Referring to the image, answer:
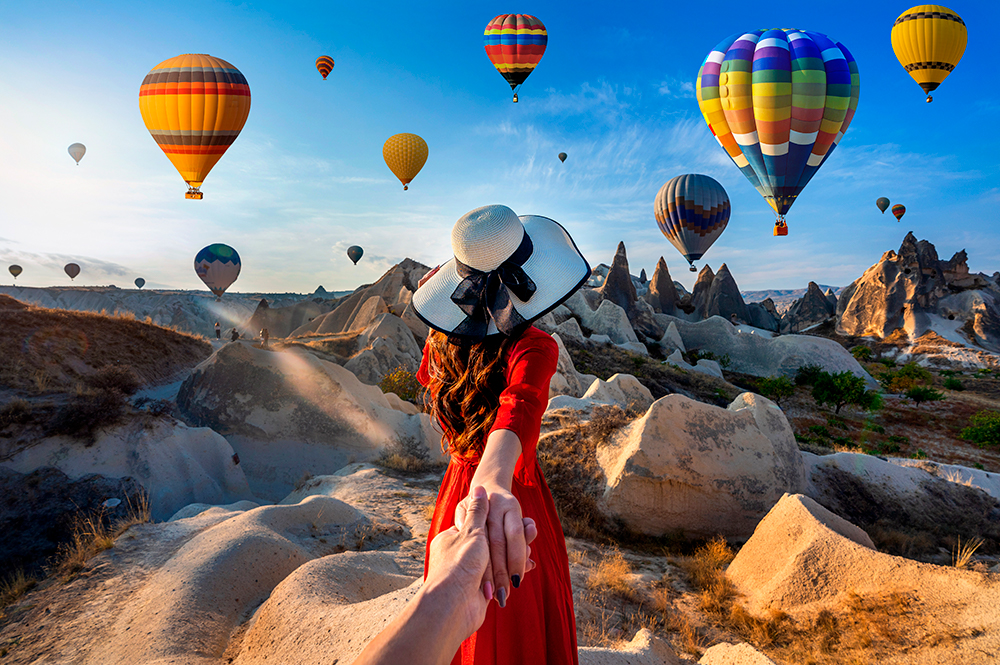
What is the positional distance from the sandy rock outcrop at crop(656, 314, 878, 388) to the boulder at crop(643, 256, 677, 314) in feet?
46.4

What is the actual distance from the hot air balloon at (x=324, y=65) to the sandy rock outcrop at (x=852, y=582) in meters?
40.5

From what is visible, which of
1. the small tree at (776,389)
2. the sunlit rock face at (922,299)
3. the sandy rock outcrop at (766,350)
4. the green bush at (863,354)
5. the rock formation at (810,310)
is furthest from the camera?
the rock formation at (810,310)

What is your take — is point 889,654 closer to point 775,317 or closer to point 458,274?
point 458,274

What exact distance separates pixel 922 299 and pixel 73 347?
5870 cm

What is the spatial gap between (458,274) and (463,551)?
52.0 inches

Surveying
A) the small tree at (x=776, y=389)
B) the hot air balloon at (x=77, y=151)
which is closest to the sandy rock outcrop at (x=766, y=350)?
the small tree at (x=776, y=389)

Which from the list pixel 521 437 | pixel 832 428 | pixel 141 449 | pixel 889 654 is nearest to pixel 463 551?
pixel 521 437

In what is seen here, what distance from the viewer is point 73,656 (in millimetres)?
3654

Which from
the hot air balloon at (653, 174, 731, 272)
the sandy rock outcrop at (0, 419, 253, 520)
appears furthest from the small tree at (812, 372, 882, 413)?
the sandy rock outcrop at (0, 419, 253, 520)

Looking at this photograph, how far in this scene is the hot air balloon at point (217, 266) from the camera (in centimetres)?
2941

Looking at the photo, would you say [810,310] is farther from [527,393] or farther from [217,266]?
[527,393]

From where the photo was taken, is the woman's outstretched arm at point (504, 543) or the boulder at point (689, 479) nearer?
the woman's outstretched arm at point (504, 543)

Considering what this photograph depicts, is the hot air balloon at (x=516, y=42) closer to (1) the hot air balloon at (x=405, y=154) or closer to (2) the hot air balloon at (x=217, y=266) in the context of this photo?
(1) the hot air balloon at (x=405, y=154)

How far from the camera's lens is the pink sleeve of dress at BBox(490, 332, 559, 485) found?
58.7 inches
